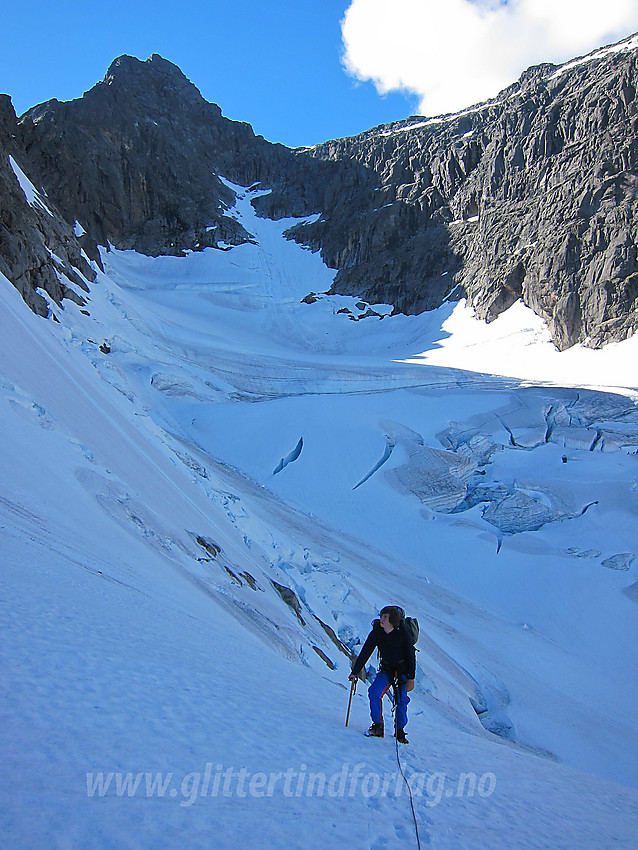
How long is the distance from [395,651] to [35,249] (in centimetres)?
2558

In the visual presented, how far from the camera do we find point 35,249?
78.1ft

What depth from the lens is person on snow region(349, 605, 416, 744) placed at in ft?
13.5

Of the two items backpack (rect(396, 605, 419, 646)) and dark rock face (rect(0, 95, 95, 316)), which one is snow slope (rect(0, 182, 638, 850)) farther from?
dark rock face (rect(0, 95, 95, 316))

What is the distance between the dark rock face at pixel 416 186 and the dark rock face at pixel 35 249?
11872 millimetres

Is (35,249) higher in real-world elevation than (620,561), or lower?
higher

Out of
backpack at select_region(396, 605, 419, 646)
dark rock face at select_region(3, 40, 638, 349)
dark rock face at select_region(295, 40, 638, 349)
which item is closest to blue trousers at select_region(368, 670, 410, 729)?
backpack at select_region(396, 605, 419, 646)

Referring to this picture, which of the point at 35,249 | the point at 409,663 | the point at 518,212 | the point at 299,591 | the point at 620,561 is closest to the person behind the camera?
the point at 409,663

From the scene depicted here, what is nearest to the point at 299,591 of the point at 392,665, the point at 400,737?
the point at 400,737

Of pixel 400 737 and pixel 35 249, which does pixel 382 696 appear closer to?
pixel 400 737

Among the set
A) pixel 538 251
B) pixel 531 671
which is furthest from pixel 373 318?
pixel 531 671

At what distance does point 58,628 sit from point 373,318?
48820 mm

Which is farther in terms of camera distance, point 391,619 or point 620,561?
point 620,561

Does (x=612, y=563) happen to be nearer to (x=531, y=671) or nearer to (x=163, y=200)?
(x=531, y=671)

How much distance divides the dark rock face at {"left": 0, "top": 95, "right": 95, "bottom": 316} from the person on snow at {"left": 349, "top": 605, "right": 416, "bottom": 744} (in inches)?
769
